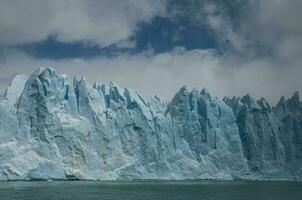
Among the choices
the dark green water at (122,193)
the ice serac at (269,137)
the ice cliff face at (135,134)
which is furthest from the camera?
the ice serac at (269,137)

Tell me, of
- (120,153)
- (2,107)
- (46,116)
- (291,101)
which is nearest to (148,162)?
(120,153)

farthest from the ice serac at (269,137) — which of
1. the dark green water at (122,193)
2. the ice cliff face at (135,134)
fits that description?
the dark green water at (122,193)

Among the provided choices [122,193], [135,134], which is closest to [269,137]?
[135,134]

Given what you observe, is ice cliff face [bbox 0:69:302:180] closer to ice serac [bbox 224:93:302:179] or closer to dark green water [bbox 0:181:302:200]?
ice serac [bbox 224:93:302:179]

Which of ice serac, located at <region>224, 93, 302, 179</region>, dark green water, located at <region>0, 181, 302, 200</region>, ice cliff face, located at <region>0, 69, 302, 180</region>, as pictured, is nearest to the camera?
dark green water, located at <region>0, 181, 302, 200</region>

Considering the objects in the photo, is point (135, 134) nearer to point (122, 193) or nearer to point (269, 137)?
point (269, 137)

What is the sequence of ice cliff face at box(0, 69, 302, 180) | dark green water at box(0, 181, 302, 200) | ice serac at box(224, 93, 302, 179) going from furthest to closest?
1. ice serac at box(224, 93, 302, 179)
2. ice cliff face at box(0, 69, 302, 180)
3. dark green water at box(0, 181, 302, 200)

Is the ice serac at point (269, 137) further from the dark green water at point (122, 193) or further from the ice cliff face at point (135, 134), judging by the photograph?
the dark green water at point (122, 193)

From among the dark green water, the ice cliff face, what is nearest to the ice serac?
the ice cliff face

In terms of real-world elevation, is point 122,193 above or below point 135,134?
below
